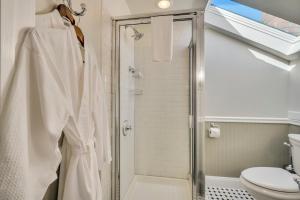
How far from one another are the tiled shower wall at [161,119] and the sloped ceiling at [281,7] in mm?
950

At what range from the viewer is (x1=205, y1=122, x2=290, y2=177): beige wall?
226cm

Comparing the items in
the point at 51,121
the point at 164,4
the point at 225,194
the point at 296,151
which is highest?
the point at 164,4

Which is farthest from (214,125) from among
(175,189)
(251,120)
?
(175,189)

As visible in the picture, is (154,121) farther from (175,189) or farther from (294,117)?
(294,117)

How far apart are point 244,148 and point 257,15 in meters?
1.66

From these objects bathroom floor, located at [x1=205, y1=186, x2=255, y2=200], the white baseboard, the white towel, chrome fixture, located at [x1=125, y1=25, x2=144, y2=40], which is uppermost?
chrome fixture, located at [x1=125, y1=25, x2=144, y2=40]

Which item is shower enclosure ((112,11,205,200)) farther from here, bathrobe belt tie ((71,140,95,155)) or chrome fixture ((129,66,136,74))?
bathrobe belt tie ((71,140,95,155))

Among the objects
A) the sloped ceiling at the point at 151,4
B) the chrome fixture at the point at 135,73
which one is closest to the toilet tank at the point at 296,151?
the sloped ceiling at the point at 151,4

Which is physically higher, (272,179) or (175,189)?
(272,179)

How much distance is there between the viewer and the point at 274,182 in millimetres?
1600

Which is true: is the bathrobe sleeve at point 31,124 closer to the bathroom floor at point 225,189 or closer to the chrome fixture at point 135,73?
the chrome fixture at point 135,73

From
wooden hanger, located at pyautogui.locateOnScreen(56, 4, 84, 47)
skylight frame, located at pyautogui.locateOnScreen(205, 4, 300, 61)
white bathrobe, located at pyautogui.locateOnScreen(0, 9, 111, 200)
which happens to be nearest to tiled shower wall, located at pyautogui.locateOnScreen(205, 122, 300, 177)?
skylight frame, located at pyautogui.locateOnScreen(205, 4, 300, 61)

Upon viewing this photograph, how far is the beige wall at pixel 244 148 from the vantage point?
89.0 inches

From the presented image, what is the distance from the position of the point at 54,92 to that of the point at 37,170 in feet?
0.94
